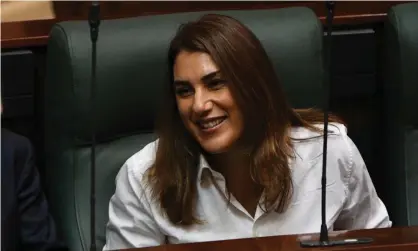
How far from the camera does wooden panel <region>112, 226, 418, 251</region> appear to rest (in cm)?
93

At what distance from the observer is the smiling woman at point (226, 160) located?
136 centimetres

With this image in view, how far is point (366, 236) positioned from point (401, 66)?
0.83 m

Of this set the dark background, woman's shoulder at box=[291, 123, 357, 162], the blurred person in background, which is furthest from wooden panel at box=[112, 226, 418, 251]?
the dark background

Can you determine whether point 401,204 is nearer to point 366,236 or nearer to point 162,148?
point 162,148

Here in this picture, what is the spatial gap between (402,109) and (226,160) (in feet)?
1.67

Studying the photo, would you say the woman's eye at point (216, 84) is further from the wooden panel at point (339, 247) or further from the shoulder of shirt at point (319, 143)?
the wooden panel at point (339, 247)

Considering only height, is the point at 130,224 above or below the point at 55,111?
below

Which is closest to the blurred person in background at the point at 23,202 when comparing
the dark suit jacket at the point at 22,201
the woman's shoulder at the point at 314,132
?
the dark suit jacket at the point at 22,201

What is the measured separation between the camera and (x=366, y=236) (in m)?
0.98

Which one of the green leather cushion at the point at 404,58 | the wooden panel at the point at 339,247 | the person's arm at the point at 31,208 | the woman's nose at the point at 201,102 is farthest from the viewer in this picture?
the green leather cushion at the point at 404,58

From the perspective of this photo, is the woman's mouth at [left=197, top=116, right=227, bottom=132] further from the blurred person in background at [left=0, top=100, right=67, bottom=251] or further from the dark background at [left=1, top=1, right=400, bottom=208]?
the dark background at [left=1, top=1, right=400, bottom=208]

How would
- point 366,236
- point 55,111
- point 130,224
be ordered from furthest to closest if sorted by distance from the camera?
point 55,111 < point 130,224 < point 366,236

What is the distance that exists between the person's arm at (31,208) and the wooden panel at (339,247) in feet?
2.04

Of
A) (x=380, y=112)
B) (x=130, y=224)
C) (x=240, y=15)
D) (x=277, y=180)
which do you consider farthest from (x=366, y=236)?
(x=380, y=112)
